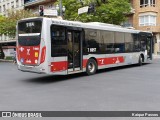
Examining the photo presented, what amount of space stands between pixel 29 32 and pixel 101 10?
1718 centimetres

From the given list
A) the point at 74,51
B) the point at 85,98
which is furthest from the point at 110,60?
the point at 85,98

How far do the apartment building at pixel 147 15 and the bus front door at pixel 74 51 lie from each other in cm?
2849

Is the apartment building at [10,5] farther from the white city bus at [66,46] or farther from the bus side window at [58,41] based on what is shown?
the bus side window at [58,41]

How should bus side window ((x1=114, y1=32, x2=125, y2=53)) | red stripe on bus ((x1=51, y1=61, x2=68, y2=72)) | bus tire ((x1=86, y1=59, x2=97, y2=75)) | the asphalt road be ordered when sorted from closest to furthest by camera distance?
the asphalt road → red stripe on bus ((x1=51, y1=61, x2=68, y2=72)) → bus tire ((x1=86, y1=59, x2=97, y2=75)) → bus side window ((x1=114, y1=32, x2=125, y2=53))

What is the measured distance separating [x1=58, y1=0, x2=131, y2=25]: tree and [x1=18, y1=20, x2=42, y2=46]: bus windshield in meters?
15.0

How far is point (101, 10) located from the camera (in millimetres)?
28578

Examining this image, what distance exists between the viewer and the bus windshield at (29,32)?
12.2 meters

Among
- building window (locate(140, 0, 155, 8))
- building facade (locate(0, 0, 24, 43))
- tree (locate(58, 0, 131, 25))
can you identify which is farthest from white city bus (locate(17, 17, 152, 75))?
building facade (locate(0, 0, 24, 43))

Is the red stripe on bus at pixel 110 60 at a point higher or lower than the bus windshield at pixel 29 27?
lower

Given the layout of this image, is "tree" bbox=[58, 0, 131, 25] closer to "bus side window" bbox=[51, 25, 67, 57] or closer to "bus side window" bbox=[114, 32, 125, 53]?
"bus side window" bbox=[114, 32, 125, 53]

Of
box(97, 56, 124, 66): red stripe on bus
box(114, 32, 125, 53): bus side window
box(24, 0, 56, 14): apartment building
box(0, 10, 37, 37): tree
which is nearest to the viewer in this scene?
box(97, 56, 124, 66): red stripe on bus

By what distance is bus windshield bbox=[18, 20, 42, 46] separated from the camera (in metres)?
12.2

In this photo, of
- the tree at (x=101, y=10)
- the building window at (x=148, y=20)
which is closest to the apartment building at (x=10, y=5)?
the building window at (x=148, y=20)

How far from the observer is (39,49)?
1199cm
